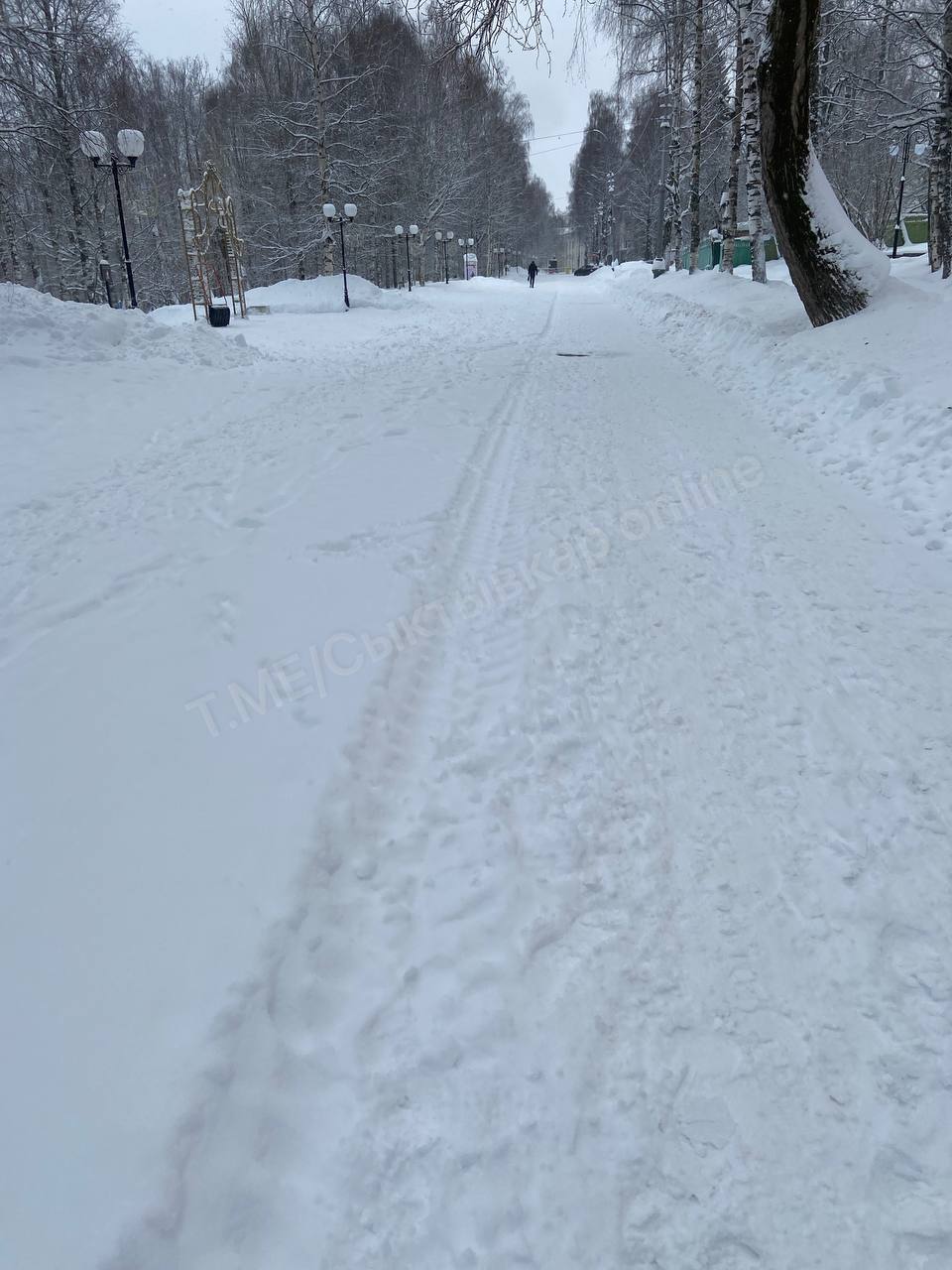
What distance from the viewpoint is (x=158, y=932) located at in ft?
7.07

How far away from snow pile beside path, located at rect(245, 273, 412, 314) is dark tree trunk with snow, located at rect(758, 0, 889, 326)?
1709cm

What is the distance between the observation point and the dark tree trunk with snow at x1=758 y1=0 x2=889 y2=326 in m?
8.81

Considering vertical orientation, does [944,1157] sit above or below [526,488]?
below

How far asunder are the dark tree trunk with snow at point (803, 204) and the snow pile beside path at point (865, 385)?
41cm

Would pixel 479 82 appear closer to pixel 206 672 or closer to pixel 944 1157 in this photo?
pixel 206 672

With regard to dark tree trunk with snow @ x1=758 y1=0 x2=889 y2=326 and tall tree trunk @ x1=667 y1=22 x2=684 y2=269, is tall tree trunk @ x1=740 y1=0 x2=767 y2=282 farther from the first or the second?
tall tree trunk @ x1=667 y1=22 x2=684 y2=269

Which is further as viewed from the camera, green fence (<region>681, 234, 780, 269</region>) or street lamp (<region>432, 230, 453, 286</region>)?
street lamp (<region>432, 230, 453, 286</region>)

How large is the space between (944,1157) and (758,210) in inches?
710

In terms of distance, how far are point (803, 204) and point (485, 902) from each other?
10242 millimetres

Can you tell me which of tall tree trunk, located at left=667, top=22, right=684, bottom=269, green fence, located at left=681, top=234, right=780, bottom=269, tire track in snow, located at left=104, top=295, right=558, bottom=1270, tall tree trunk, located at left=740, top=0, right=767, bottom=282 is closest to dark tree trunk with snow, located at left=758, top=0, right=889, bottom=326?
tall tree trunk, located at left=740, top=0, right=767, bottom=282

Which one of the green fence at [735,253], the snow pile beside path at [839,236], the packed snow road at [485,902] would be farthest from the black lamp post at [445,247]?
the packed snow road at [485,902]

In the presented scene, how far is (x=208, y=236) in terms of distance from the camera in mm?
21531

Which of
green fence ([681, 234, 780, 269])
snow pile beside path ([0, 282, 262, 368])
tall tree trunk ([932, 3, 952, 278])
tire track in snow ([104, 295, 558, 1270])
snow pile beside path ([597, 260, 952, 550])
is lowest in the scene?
tire track in snow ([104, 295, 558, 1270])

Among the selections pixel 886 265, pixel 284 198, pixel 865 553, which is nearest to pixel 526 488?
pixel 865 553
